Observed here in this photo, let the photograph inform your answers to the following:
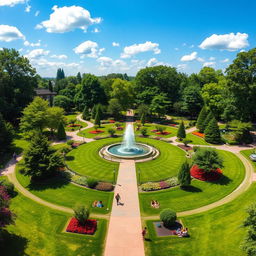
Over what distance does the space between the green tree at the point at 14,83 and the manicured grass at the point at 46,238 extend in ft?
141

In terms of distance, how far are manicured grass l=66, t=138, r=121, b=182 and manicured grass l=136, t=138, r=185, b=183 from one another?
16.5ft

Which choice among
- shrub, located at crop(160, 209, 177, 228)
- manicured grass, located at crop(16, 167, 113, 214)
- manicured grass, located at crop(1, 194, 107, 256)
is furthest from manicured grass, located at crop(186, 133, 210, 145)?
manicured grass, located at crop(1, 194, 107, 256)

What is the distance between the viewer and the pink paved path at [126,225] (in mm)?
17219

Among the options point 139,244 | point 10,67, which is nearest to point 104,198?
point 139,244

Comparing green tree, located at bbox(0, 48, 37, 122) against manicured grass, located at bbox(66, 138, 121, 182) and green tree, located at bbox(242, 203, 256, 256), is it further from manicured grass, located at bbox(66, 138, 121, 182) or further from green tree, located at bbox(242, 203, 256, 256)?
green tree, located at bbox(242, 203, 256, 256)

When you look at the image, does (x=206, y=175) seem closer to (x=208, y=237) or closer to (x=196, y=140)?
(x=208, y=237)

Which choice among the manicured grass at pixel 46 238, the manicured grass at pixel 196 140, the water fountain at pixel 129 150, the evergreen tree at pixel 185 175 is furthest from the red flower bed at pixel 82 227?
the manicured grass at pixel 196 140

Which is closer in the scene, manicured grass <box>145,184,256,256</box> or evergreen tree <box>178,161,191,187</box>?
manicured grass <box>145,184,256,256</box>

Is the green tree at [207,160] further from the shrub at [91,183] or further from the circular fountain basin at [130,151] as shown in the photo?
the shrub at [91,183]

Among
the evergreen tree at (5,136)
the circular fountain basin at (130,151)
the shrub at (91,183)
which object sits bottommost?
the shrub at (91,183)

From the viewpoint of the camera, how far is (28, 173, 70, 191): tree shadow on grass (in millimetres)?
27078

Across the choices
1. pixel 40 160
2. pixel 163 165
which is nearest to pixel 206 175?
pixel 163 165

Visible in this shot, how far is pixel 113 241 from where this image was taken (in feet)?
59.4

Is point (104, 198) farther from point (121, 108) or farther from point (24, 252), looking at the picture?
point (121, 108)
